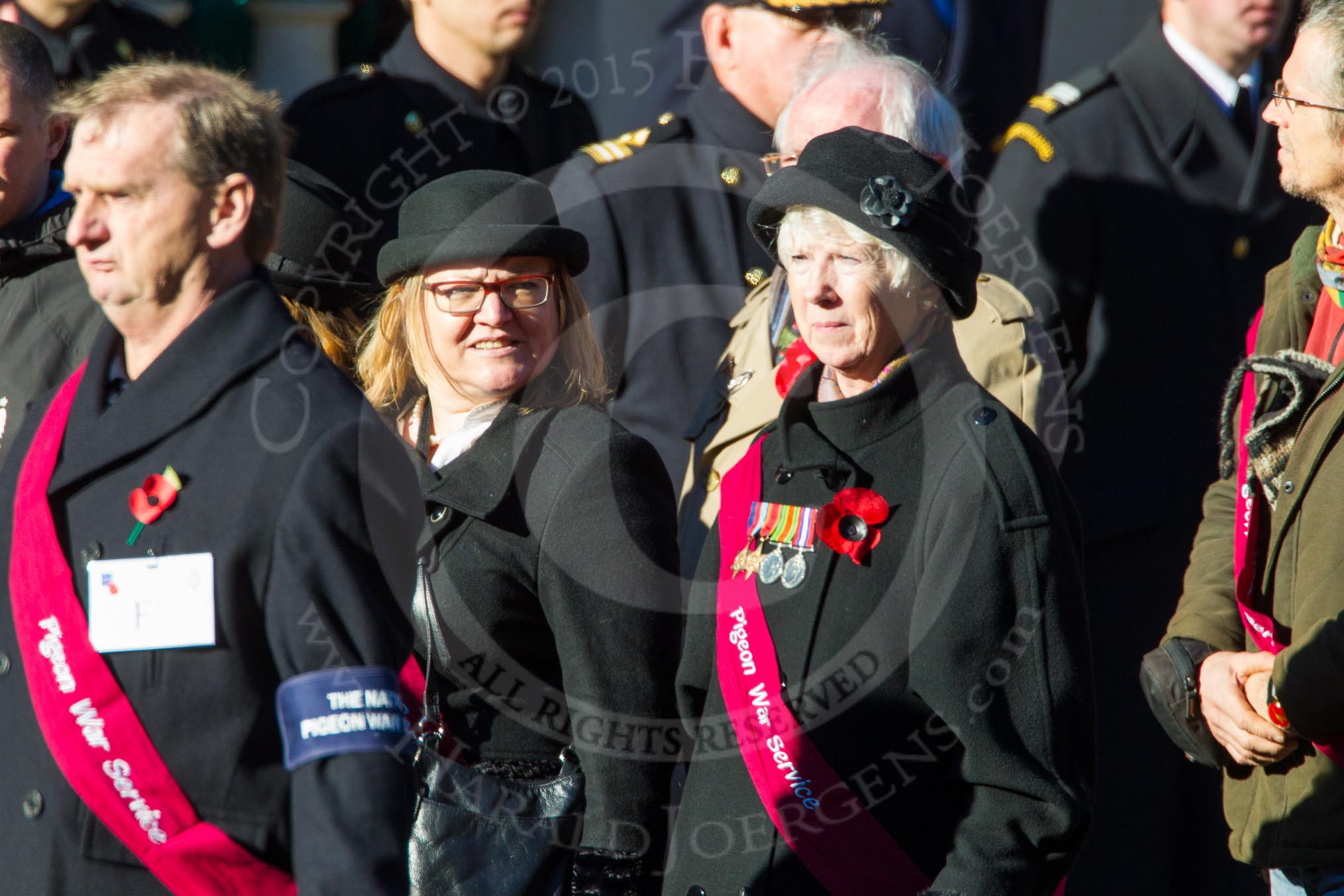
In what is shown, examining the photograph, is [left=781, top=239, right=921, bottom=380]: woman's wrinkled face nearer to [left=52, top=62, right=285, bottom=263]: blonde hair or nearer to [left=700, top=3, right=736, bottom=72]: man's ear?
[left=52, top=62, right=285, bottom=263]: blonde hair

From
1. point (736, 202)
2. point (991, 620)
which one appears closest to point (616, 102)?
point (736, 202)

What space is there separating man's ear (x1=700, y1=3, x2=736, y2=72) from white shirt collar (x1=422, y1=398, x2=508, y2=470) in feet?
5.32

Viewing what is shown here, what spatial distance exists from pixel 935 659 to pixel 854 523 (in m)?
0.26

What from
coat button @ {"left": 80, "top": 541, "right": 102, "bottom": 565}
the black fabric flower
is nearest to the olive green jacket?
the black fabric flower

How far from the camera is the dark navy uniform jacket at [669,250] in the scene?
13.9 ft

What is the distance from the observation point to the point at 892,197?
287cm

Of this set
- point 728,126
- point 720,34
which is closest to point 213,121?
point 728,126

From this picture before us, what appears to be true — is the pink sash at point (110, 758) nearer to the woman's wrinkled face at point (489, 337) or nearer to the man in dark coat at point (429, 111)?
the woman's wrinkled face at point (489, 337)

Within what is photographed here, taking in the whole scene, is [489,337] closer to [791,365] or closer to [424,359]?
[424,359]

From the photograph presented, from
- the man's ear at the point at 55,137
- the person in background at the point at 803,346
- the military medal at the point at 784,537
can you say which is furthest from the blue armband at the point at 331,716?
the man's ear at the point at 55,137

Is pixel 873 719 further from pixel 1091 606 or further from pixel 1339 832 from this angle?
pixel 1091 606

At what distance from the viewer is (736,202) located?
440 centimetres

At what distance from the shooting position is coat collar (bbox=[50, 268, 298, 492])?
2.29m

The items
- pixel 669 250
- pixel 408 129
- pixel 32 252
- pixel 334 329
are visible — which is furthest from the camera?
pixel 408 129
